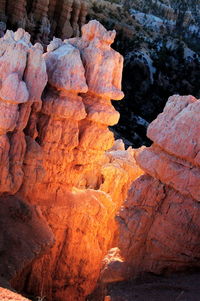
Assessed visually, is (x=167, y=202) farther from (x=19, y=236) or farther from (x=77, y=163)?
(x=77, y=163)

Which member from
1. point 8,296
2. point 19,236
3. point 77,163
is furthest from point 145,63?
point 8,296

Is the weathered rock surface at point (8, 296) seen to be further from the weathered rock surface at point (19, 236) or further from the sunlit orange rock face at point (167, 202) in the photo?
the sunlit orange rock face at point (167, 202)

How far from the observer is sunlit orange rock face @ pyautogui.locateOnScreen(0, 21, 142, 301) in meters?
8.48

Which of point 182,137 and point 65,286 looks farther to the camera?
point 65,286

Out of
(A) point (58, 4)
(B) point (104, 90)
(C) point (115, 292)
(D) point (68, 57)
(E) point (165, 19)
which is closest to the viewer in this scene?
(C) point (115, 292)

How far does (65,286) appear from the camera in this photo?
33.5 ft

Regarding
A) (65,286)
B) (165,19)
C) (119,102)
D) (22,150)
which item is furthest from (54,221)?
(165,19)

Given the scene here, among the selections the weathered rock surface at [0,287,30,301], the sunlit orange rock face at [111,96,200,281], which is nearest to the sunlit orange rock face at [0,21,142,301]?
the sunlit orange rock face at [111,96,200,281]

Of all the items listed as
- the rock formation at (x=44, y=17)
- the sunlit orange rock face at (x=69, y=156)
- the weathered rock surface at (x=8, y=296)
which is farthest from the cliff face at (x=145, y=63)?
the weathered rock surface at (x=8, y=296)

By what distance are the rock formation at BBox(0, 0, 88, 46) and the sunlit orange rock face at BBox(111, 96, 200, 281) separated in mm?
17222

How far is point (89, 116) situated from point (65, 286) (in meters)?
4.12

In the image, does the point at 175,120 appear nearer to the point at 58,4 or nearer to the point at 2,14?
the point at 2,14

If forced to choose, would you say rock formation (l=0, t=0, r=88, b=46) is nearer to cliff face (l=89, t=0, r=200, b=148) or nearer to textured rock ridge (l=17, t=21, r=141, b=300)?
cliff face (l=89, t=0, r=200, b=148)

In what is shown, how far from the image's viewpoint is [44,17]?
28266 millimetres
